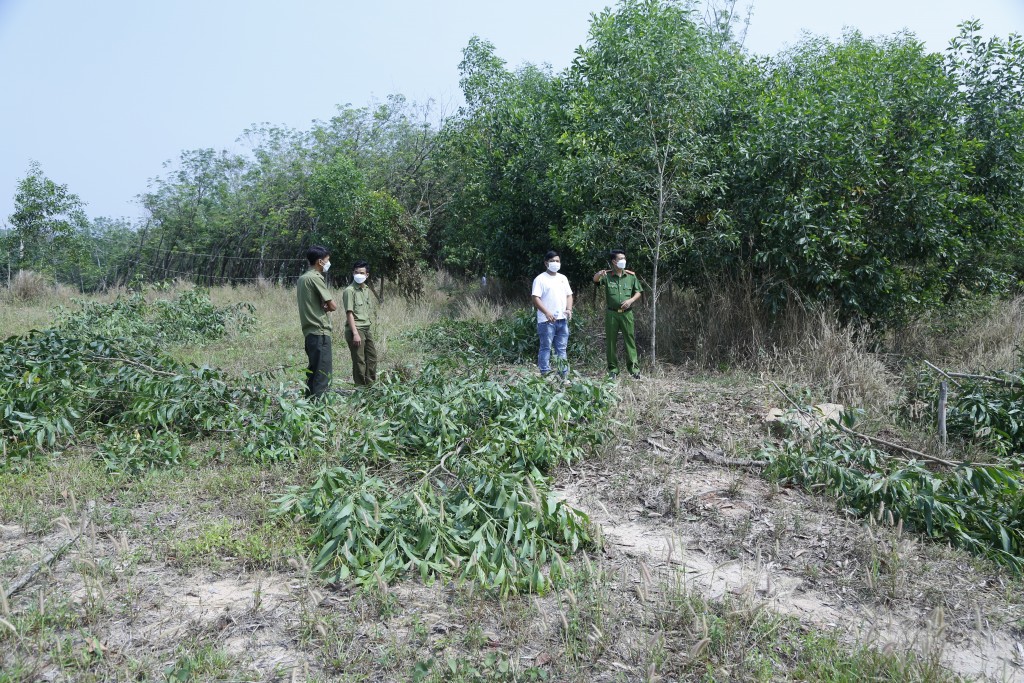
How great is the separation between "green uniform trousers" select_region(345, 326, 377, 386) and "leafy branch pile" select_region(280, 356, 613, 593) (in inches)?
74.1

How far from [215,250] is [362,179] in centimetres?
690

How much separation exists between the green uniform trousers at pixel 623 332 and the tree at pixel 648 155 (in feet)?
2.50

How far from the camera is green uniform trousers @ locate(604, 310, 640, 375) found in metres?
9.24

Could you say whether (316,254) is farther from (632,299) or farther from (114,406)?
(632,299)

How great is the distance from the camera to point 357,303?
329 inches

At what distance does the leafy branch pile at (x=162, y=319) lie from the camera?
40.3 ft

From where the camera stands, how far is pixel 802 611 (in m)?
3.81

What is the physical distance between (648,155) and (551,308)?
2.74m

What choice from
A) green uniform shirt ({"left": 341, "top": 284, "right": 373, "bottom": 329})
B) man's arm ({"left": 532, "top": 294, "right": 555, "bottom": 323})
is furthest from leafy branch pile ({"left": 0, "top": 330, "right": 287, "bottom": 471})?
man's arm ({"left": 532, "top": 294, "right": 555, "bottom": 323})

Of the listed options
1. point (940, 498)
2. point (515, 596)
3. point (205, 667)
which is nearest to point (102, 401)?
point (205, 667)

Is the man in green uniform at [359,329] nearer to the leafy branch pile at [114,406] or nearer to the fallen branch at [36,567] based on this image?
the leafy branch pile at [114,406]

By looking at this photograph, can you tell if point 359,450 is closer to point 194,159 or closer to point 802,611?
point 802,611

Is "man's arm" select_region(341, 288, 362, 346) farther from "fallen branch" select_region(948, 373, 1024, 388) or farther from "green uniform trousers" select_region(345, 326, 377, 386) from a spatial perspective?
"fallen branch" select_region(948, 373, 1024, 388)

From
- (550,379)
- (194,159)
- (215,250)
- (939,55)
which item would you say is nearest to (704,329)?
(550,379)
